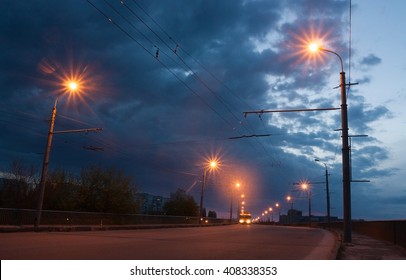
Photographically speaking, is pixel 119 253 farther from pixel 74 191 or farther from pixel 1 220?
pixel 74 191

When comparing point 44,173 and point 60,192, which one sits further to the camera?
point 60,192

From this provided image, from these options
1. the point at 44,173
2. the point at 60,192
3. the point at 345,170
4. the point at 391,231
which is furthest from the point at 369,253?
the point at 60,192

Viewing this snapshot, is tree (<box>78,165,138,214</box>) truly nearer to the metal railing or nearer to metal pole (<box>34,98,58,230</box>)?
the metal railing

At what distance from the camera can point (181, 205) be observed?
7812 cm

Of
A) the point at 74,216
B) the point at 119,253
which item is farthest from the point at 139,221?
the point at 119,253

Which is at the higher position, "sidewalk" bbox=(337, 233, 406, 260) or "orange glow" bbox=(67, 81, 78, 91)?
"orange glow" bbox=(67, 81, 78, 91)

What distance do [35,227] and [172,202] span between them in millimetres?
52930

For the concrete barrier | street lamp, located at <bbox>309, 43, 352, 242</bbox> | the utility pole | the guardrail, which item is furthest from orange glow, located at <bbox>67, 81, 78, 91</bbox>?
the concrete barrier

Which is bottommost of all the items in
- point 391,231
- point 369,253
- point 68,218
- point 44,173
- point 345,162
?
point 369,253

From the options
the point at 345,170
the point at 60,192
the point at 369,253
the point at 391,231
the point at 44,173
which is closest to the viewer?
the point at 369,253

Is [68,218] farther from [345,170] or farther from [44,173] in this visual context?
[345,170]

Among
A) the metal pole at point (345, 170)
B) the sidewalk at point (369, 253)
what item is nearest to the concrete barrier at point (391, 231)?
the sidewalk at point (369, 253)

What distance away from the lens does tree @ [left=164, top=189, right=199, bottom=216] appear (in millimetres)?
77750

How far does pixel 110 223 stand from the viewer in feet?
131
